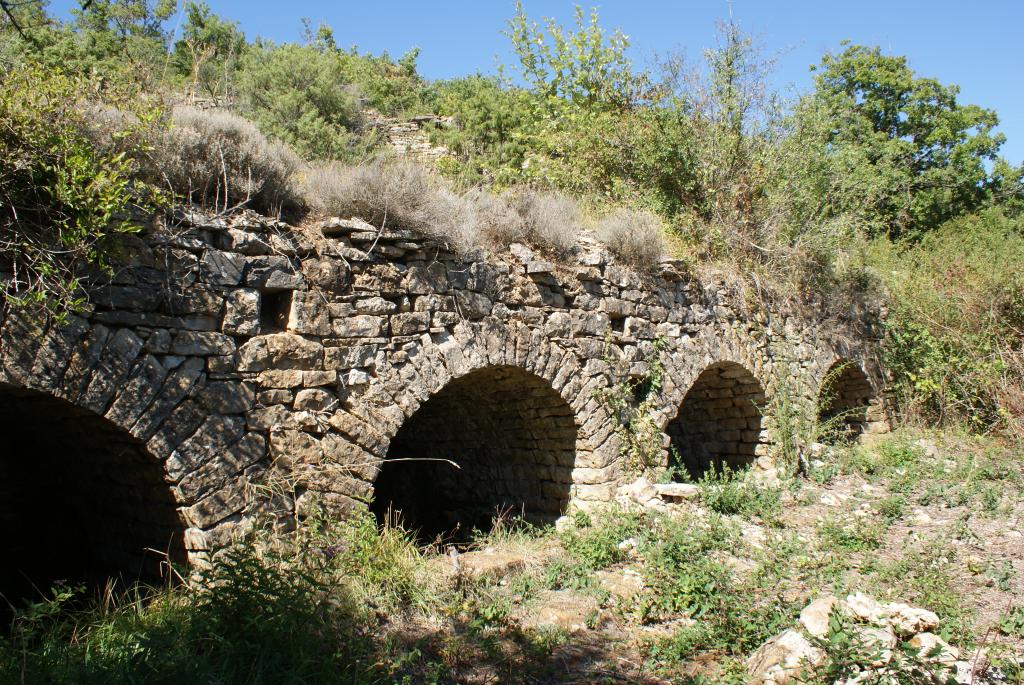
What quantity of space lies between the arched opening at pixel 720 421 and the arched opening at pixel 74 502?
19.7 feet

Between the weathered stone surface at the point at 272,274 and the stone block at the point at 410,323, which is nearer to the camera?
the weathered stone surface at the point at 272,274

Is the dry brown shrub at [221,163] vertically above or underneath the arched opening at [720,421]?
above

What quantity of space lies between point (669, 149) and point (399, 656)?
755 centimetres

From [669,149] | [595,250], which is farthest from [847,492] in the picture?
[669,149]

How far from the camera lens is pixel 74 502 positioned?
5.45m

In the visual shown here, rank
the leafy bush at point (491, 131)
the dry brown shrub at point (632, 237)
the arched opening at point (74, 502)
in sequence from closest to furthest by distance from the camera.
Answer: the arched opening at point (74, 502) → the dry brown shrub at point (632, 237) → the leafy bush at point (491, 131)

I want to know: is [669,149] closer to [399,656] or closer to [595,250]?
[595,250]

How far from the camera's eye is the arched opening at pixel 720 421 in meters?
9.04

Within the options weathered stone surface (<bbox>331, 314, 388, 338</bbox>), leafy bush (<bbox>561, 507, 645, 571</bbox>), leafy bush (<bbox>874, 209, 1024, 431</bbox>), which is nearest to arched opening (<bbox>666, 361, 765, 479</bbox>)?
leafy bush (<bbox>561, 507, 645, 571</bbox>)

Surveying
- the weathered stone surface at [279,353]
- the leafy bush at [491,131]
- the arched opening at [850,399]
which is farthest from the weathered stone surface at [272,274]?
the leafy bush at [491,131]

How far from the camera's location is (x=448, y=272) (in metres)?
5.69

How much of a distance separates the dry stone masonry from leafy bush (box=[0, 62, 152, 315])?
183mm

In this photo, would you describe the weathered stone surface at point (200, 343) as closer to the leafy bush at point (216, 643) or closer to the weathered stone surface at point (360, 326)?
the weathered stone surface at point (360, 326)

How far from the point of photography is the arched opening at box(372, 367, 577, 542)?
272 inches
